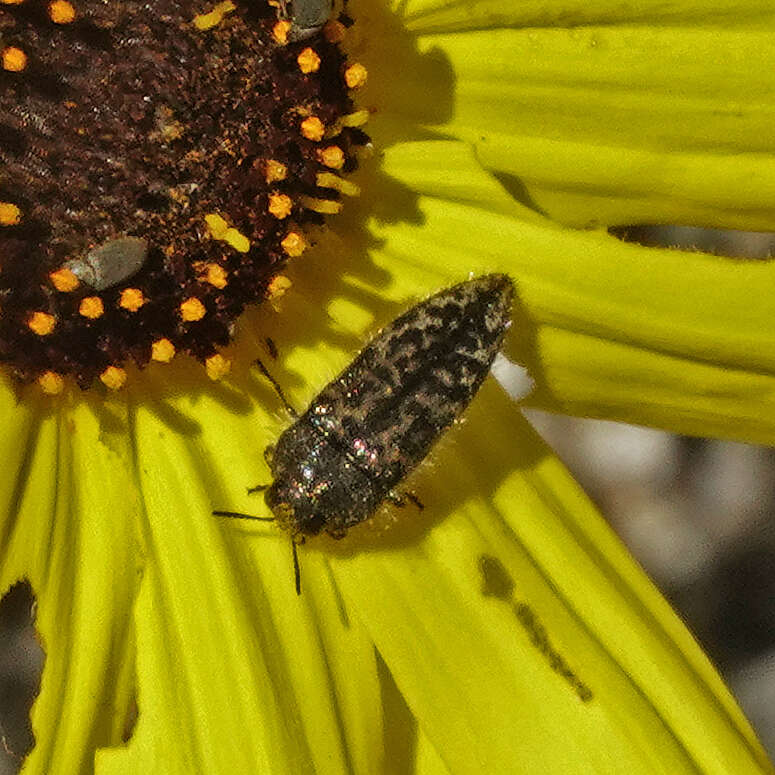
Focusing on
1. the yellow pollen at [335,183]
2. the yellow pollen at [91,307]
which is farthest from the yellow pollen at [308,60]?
the yellow pollen at [91,307]

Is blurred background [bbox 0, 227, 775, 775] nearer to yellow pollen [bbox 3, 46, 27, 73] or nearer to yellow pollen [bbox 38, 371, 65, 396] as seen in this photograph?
yellow pollen [bbox 38, 371, 65, 396]

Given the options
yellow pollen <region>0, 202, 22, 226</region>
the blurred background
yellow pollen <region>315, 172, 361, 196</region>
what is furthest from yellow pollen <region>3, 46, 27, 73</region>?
the blurred background

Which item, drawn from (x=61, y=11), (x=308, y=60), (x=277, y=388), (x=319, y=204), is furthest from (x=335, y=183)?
(x=61, y=11)

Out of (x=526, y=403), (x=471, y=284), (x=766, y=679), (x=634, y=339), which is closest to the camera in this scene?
(x=471, y=284)

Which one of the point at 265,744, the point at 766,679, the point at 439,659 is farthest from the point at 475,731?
the point at 766,679

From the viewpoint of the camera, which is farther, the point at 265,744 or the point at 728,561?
the point at 728,561

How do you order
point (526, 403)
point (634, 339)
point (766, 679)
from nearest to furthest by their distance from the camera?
point (634, 339), point (526, 403), point (766, 679)

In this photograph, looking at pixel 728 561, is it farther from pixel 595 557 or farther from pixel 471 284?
pixel 471 284
